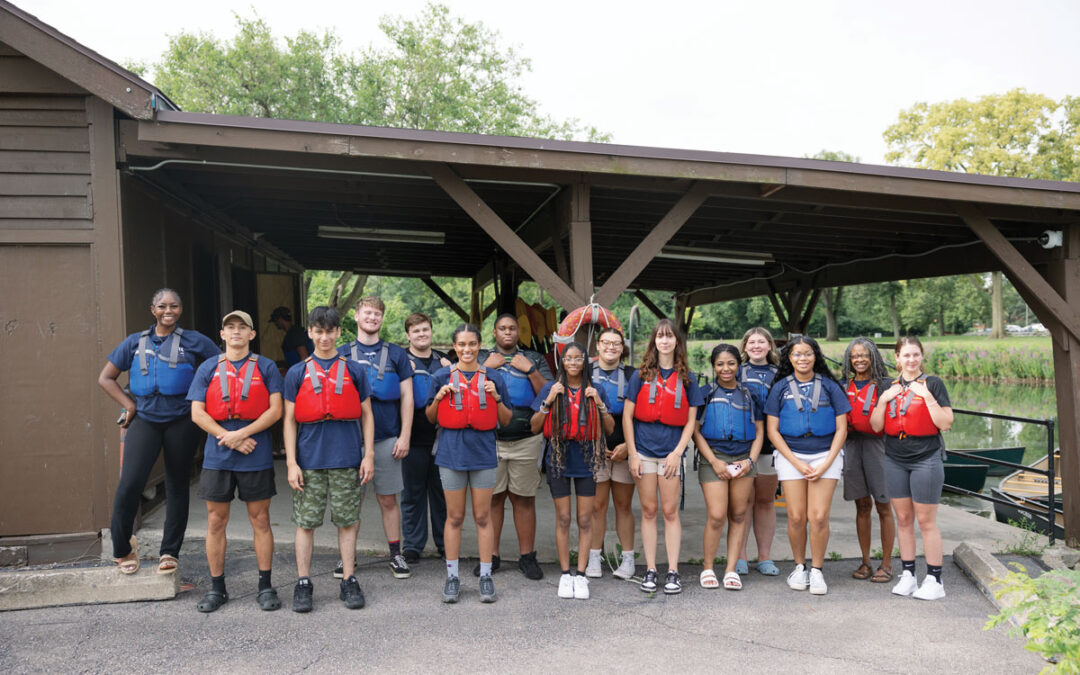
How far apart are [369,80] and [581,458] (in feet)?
68.1

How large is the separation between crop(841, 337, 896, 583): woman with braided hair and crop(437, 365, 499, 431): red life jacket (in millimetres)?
2257

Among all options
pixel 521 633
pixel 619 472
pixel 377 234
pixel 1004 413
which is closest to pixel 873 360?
pixel 619 472

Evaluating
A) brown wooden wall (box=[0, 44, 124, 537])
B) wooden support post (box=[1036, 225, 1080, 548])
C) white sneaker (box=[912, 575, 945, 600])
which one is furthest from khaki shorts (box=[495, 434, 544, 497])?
wooden support post (box=[1036, 225, 1080, 548])

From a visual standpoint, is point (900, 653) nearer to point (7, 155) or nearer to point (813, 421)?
point (813, 421)

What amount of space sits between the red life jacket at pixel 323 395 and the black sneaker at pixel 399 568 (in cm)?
115

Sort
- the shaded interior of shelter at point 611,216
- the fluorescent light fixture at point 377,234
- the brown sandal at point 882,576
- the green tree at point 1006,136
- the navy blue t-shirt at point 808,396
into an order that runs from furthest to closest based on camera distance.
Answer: the green tree at point 1006,136, the fluorescent light fixture at point 377,234, the shaded interior of shelter at point 611,216, the brown sandal at point 882,576, the navy blue t-shirt at point 808,396

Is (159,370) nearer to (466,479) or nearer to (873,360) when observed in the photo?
(466,479)

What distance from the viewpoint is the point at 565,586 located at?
4.27 metres

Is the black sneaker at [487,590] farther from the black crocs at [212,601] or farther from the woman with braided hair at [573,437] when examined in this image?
the black crocs at [212,601]

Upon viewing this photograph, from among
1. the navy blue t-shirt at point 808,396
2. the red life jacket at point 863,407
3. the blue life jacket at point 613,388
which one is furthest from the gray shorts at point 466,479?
the red life jacket at point 863,407

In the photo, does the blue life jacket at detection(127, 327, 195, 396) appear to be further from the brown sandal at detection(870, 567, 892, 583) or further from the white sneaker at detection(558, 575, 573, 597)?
the brown sandal at detection(870, 567, 892, 583)

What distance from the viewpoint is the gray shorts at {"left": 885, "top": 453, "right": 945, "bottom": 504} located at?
427cm

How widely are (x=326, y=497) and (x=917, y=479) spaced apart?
11.3 ft

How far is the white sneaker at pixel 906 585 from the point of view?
4395mm
